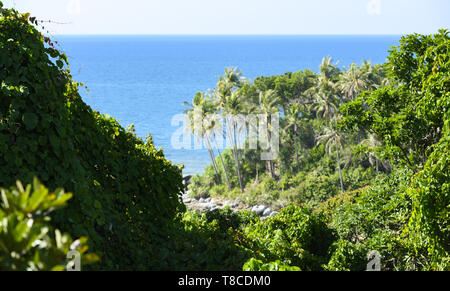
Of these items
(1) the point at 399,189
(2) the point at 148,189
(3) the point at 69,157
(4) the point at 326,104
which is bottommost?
(4) the point at 326,104

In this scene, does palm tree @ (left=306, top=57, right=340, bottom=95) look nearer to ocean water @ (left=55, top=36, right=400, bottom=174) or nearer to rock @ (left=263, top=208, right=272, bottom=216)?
rock @ (left=263, top=208, right=272, bottom=216)

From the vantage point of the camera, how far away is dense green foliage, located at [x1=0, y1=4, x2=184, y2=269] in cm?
391

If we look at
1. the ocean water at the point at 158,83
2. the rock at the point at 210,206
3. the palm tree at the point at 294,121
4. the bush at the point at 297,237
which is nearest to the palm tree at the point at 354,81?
the palm tree at the point at 294,121

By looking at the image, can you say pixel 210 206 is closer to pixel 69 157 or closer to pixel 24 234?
pixel 69 157

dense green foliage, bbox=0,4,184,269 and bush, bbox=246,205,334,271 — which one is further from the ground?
dense green foliage, bbox=0,4,184,269

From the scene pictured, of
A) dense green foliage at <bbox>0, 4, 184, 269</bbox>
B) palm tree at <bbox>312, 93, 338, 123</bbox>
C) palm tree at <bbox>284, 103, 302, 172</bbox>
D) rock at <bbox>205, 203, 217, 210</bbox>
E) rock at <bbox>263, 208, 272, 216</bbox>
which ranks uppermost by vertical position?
dense green foliage at <bbox>0, 4, 184, 269</bbox>

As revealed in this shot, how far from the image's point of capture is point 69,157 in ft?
13.5

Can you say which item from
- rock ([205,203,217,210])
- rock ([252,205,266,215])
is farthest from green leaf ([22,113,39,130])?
rock ([205,203,217,210])

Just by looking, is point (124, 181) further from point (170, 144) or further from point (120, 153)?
point (170, 144)

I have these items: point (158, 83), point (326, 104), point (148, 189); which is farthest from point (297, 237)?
point (158, 83)

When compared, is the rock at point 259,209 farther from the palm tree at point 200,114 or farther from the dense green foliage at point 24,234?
the dense green foliage at point 24,234

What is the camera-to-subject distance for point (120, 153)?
562 cm

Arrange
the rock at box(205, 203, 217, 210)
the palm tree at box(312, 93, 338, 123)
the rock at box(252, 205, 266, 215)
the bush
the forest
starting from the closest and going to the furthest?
the forest → the bush → the rock at box(252, 205, 266, 215) → the rock at box(205, 203, 217, 210) → the palm tree at box(312, 93, 338, 123)

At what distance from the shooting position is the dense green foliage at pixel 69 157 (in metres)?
3.91
